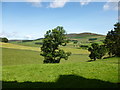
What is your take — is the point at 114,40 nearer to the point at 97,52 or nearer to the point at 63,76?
the point at 97,52

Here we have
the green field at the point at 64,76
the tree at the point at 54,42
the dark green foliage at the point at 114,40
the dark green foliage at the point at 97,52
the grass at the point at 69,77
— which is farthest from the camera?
the dark green foliage at the point at 97,52

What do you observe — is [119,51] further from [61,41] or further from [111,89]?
[111,89]

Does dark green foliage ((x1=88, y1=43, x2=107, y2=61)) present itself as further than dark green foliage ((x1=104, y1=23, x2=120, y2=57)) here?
Yes

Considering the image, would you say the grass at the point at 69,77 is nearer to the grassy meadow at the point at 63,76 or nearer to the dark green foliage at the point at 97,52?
the grassy meadow at the point at 63,76

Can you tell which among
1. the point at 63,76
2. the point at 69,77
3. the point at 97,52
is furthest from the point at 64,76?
the point at 97,52

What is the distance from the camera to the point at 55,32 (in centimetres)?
5659

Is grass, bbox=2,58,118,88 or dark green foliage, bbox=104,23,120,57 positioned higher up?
dark green foliage, bbox=104,23,120,57

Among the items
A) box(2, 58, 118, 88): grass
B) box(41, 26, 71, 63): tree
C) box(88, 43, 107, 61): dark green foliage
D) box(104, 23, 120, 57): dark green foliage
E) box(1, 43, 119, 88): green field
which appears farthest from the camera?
box(88, 43, 107, 61): dark green foliage

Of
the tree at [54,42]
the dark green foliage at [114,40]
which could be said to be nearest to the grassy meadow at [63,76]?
the tree at [54,42]

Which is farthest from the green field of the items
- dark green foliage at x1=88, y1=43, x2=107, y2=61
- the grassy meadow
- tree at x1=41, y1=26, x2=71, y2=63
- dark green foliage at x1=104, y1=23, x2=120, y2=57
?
dark green foliage at x1=88, y1=43, x2=107, y2=61

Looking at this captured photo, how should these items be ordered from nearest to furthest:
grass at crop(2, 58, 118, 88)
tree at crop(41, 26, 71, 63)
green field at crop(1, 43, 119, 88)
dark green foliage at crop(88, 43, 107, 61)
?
1. green field at crop(1, 43, 119, 88)
2. grass at crop(2, 58, 118, 88)
3. tree at crop(41, 26, 71, 63)
4. dark green foliage at crop(88, 43, 107, 61)

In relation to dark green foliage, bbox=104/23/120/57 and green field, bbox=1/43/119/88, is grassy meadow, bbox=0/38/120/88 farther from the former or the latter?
dark green foliage, bbox=104/23/120/57

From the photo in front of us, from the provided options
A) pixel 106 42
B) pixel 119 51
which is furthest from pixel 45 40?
pixel 106 42

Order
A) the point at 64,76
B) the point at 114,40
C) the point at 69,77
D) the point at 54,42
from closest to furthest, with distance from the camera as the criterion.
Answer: the point at 69,77
the point at 64,76
the point at 54,42
the point at 114,40
